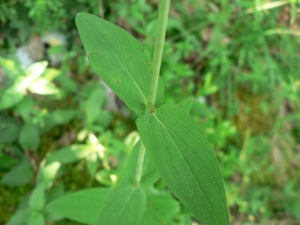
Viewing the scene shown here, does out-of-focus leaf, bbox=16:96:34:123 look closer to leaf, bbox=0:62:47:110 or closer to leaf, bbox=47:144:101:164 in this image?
leaf, bbox=0:62:47:110

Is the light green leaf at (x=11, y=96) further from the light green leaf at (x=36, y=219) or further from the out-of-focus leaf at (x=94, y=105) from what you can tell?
the light green leaf at (x=36, y=219)

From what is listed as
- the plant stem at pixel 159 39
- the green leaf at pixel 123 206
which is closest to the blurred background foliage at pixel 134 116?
the green leaf at pixel 123 206

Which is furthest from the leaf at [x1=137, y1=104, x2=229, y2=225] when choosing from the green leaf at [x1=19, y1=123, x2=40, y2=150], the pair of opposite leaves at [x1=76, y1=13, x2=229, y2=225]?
the green leaf at [x1=19, y1=123, x2=40, y2=150]

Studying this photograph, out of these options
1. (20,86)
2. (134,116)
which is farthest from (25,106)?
(134,116)

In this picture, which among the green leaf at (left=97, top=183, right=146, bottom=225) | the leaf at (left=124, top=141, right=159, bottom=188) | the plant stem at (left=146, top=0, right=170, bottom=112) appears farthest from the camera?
the leaf at (left=124, top=141, right=159, bottom=188)

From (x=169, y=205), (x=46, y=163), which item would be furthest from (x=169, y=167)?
(x=46, y=163)

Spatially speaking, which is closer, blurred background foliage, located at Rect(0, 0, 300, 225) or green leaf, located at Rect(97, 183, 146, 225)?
green leaf, located at Rect(97, 183, 146, 225)
